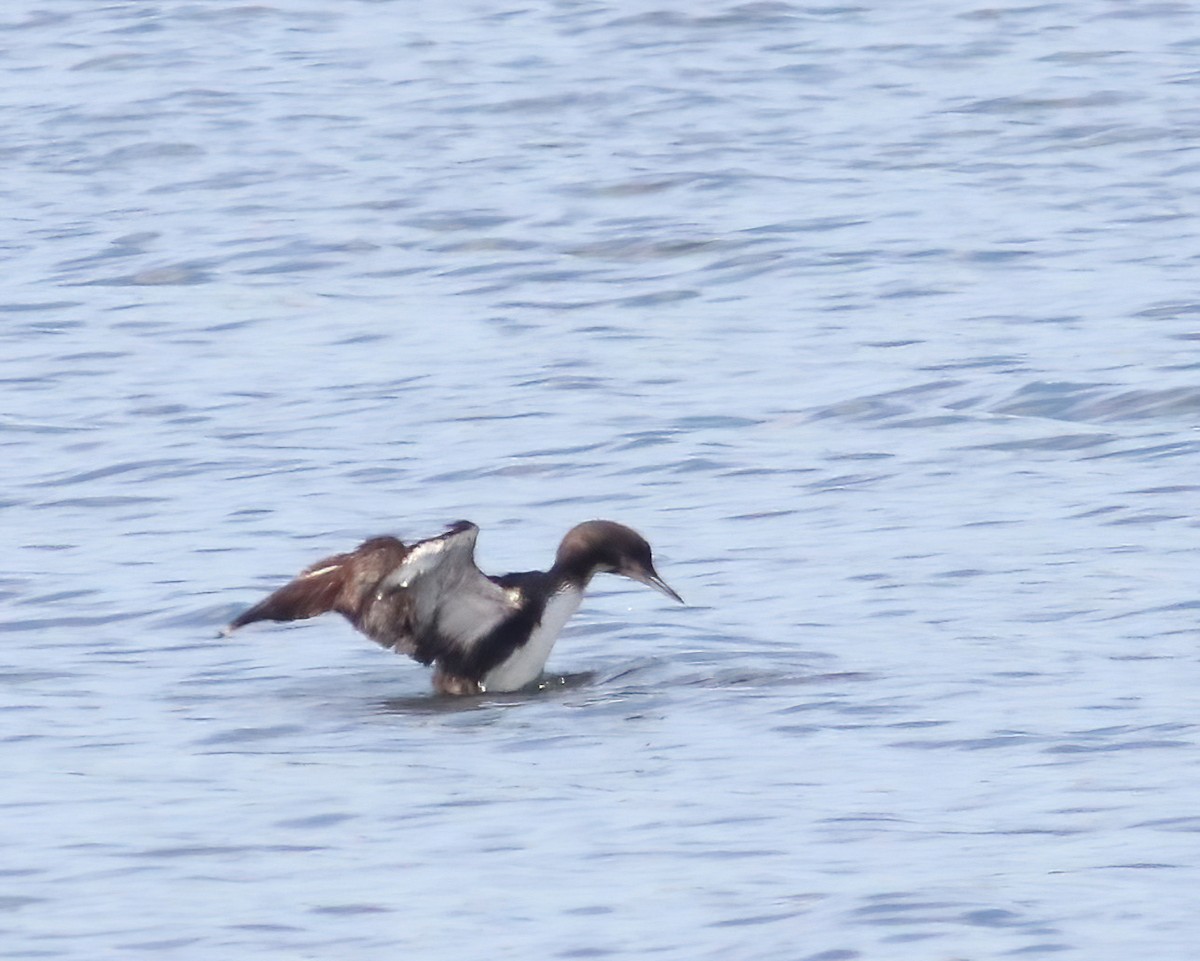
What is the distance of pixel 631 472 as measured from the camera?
43.4ft

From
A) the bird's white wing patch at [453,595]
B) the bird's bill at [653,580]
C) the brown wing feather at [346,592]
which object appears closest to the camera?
the brown wing feather at [346,592]

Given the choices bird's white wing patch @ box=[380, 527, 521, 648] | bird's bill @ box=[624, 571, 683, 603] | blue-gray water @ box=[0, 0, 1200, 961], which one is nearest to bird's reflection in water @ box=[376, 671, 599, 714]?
blue-gray water @ box=[0, 0, 1200, 961]

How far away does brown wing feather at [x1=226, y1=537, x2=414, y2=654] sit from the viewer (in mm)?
9773

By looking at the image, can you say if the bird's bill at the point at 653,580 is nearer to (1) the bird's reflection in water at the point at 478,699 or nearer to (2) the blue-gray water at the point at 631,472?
(2) the blue-gray water at the point at 631,472

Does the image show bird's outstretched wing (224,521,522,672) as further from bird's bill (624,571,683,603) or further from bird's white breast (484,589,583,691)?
bird's bill (624,571,683,603)

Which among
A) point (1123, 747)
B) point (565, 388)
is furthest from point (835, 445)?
point (1123, 747)

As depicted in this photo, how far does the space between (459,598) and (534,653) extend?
1.07ft

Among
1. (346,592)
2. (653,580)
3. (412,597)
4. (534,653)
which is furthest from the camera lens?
(653,580)

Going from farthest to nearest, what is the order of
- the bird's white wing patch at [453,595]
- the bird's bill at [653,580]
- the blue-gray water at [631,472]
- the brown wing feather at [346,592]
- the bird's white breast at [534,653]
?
the bird's bill at [653,580] → the bird's white breast at [534,653] → the bird's white wing patch at [453,595] → the brown wing feather at [346,592] → the blue-gray water at [631,472]

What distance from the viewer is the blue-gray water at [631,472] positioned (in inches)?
305

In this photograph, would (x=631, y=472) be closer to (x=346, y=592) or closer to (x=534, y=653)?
(x=534, y=653)

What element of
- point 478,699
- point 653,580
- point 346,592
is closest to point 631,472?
point 653,580

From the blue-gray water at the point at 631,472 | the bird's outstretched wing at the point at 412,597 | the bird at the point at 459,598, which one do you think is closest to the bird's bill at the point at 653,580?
the bird at the point at 459,598

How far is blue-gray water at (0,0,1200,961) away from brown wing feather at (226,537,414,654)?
1.03 ft
